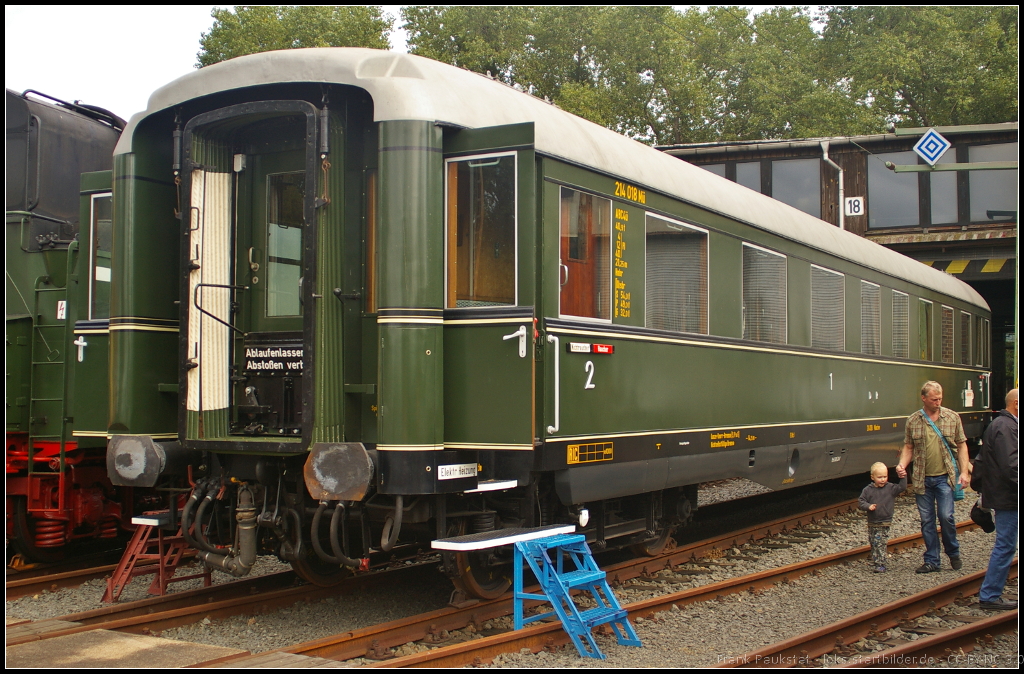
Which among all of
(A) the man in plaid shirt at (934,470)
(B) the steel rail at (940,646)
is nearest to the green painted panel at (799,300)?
(A) the man in plaid shirt at (934,470)

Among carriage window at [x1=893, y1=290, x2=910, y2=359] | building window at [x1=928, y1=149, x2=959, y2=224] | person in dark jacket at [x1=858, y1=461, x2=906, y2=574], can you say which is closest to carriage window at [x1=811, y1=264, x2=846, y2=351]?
person in dark jacket at [x1=858, y1=461, x2=906, y2=574]

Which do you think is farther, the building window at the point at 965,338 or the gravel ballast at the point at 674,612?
the building window at the point at 965,338

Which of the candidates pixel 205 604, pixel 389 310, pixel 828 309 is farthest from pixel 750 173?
pixel 205 604

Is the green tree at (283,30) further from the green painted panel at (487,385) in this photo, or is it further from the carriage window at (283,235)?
the green painted panel at (487,385)

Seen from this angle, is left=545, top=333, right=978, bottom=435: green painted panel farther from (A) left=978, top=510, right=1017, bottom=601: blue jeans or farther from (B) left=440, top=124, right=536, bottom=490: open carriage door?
(A) left=978, top=510, right=1017, bottom=601: blue jeans

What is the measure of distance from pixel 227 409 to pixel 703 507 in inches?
286

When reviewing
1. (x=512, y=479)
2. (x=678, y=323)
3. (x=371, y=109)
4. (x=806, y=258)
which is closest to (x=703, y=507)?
(x=806, y=258)

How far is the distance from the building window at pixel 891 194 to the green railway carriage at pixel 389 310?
14.7 m

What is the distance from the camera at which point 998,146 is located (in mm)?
20109

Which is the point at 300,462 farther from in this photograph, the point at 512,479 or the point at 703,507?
the point at 703,507

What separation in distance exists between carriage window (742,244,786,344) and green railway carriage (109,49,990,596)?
4.29 ft

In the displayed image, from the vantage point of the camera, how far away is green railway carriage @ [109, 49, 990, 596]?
19.5 ft

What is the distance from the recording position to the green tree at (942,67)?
31297mm

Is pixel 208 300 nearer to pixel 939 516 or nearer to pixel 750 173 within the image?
pixel 939 516
